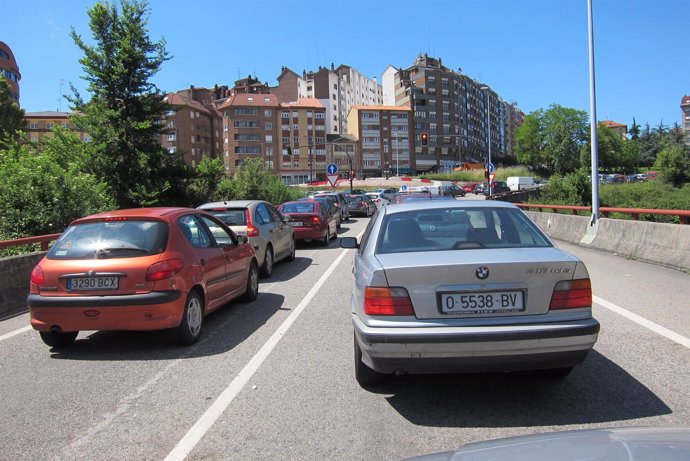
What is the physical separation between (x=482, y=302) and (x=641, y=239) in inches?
425

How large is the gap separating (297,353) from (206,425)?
1838 millimetres

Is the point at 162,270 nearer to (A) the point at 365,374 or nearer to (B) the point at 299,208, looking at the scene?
(A) the point at 365,374

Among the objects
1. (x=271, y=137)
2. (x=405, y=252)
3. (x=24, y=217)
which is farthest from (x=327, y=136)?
(x=405, y=252)

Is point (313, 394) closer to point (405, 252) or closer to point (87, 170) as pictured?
point (405, 252)

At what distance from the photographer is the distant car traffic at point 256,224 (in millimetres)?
10734

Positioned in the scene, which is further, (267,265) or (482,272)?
(267,265)

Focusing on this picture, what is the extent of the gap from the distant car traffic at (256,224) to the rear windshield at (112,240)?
14.5 ft

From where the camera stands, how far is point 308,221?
16.6 metres

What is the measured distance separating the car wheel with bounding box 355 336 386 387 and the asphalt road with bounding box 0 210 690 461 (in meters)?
0.09

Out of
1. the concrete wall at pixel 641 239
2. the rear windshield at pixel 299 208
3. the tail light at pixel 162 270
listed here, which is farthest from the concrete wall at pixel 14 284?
the concrete wall at pixel 641 239

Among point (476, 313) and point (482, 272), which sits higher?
point (482, 272)

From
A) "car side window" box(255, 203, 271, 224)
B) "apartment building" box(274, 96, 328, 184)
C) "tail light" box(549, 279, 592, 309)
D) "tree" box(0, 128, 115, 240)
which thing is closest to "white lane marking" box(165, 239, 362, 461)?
"tail light" box(549, 279, 592, 309)

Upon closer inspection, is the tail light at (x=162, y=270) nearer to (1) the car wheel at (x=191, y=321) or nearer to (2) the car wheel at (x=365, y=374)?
(1) the car wheel at (x=191, y=321)

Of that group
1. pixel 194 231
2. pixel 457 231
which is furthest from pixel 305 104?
pixel 457 231
